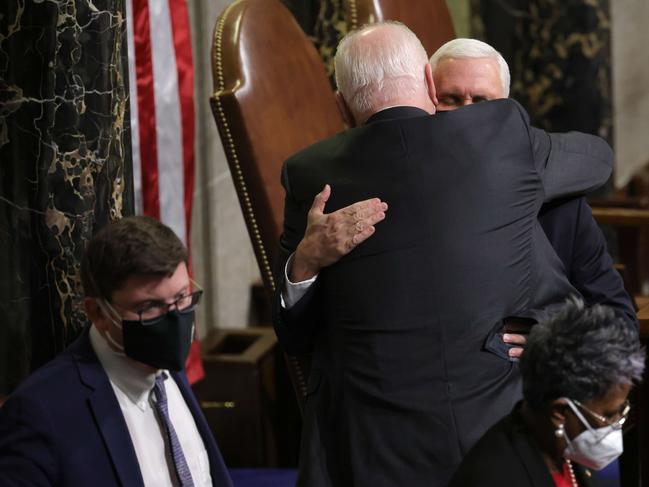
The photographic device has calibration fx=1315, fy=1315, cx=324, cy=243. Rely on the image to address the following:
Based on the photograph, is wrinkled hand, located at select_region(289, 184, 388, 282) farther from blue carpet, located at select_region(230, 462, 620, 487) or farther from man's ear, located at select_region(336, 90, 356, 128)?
blue carpet, located at select_region(230, 462, 620, 487)

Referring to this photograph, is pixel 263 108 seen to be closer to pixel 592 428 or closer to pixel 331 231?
pixel 331 231

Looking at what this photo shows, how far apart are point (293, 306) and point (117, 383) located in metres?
0.44

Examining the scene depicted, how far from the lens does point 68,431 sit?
286cm

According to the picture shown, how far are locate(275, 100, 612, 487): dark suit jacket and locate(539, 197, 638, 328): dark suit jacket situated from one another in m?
0.26

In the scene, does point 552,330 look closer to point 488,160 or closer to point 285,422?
point 488,160

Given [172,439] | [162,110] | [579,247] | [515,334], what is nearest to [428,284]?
[515,334]

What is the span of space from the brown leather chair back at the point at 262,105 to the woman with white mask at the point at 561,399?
5.45 ft

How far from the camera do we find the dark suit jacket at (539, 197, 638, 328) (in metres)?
3.29

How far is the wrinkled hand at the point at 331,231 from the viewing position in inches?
115

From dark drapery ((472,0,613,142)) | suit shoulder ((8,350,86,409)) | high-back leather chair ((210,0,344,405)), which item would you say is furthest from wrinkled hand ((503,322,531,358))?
dark drapery ((472,0,613,142))

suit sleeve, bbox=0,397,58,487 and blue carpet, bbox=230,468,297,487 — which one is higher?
suit sleeve, bbox=0,397,58,487

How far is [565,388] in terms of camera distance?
7.61 ft

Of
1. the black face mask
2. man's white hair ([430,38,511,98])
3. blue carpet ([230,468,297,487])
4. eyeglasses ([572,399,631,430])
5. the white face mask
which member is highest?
man's white hair ([430,38,511,98])

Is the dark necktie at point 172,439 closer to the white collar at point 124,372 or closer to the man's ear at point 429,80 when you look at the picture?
the white collar at point 124,372
